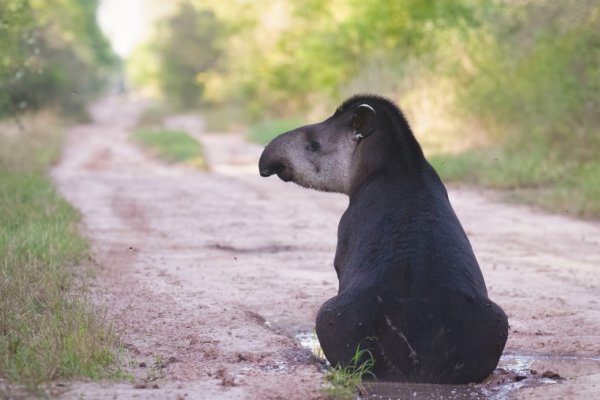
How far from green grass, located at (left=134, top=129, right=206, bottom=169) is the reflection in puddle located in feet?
52.0

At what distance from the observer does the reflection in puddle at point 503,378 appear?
5.88 metres

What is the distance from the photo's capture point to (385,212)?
20.8 feet

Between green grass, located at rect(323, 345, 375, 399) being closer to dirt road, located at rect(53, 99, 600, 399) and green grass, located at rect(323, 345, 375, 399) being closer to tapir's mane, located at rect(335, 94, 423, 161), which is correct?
dirt road, located at rect(53, 99, 600, 399)

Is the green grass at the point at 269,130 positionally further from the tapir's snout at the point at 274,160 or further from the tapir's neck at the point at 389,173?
the tapir's neck at the point at 389,173

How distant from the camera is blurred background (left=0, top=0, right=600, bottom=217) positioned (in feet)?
59.1

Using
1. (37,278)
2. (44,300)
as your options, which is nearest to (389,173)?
(44,300)

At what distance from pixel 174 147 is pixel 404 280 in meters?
21.0

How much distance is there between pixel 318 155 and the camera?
727 cm

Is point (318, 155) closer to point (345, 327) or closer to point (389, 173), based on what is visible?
point (389, 173)

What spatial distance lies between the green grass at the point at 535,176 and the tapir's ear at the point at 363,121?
7.90 metres

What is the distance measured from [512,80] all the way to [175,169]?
7861mm

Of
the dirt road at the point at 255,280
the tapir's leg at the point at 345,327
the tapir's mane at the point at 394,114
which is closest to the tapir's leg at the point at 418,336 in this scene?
the tapir's leg at the point at 345,327

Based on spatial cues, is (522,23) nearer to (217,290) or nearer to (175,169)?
(175,169)

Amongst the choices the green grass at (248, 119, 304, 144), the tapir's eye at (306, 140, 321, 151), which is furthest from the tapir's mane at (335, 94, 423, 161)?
the green grass at (248, 119, 304, 144)
